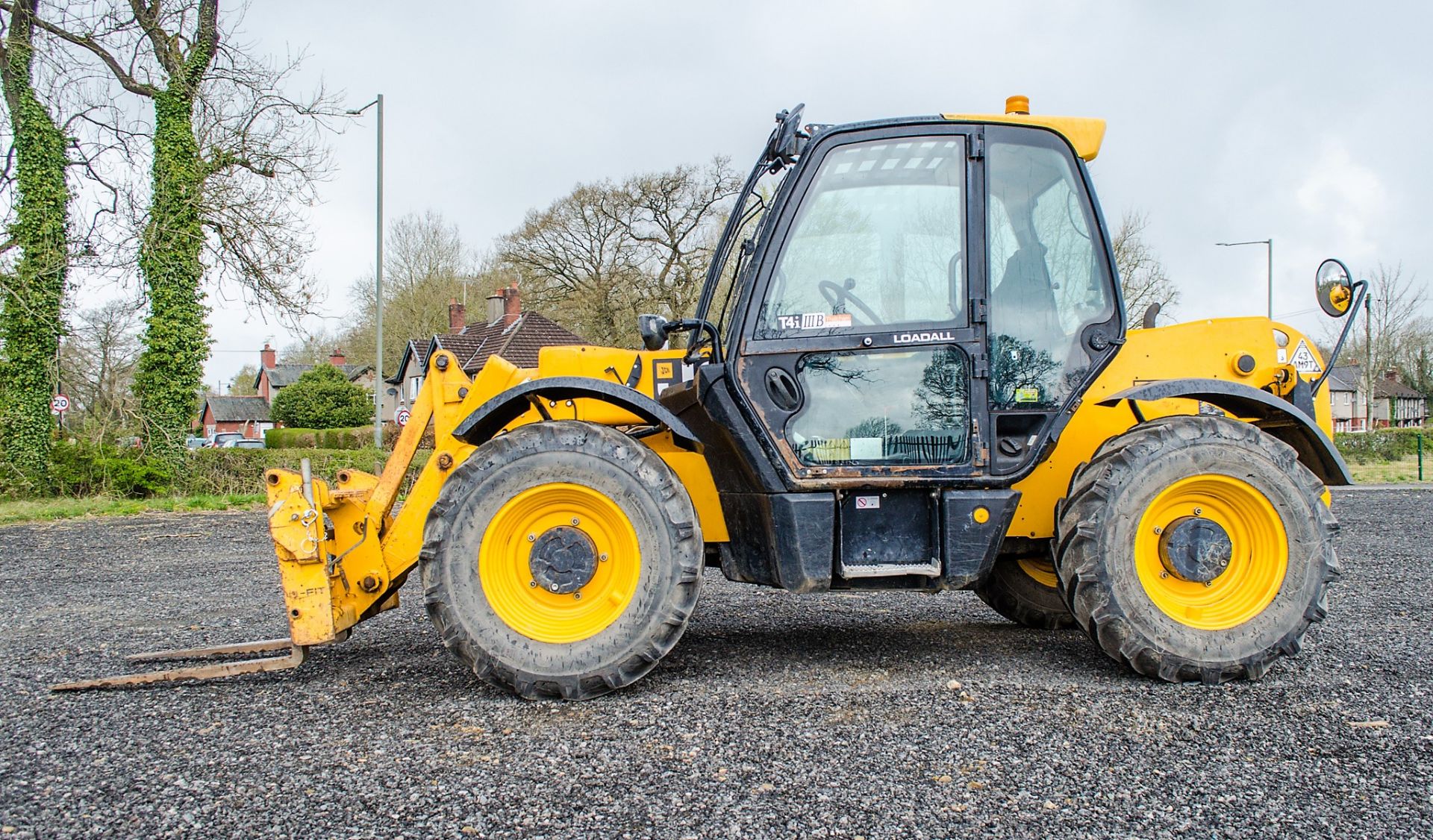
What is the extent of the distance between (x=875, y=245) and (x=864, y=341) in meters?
0.46

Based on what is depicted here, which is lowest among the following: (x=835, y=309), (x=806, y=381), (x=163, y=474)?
(x=163, y=474)

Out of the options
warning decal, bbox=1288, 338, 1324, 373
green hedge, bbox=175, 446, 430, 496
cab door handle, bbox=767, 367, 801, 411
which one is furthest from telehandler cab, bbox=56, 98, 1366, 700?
green hedge, bbox=175, 446, 430, 496

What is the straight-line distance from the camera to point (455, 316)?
4303 cm

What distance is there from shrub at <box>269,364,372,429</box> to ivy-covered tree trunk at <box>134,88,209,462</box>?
23.3m

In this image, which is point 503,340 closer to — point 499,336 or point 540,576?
point 499,336

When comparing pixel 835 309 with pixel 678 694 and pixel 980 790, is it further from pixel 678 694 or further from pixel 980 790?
pixel 980 790

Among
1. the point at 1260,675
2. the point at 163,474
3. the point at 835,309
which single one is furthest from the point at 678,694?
the point at 163,474

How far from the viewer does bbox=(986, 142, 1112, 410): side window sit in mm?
4410

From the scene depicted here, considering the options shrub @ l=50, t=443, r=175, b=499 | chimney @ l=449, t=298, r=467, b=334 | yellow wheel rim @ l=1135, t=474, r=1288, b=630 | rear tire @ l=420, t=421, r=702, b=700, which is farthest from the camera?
chimney @ l=449, t=298, r=467, b=334

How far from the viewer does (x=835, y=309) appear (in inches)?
172

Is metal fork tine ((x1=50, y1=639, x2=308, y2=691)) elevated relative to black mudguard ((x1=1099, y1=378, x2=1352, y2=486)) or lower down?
lower down

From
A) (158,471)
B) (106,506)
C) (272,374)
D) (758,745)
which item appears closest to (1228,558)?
(758,745)

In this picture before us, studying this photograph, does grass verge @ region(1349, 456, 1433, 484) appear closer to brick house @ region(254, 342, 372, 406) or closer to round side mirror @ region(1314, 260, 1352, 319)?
round side mirror @ region(1314, 260, 1352, 319)

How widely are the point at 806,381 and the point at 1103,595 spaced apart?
1.58 meters
